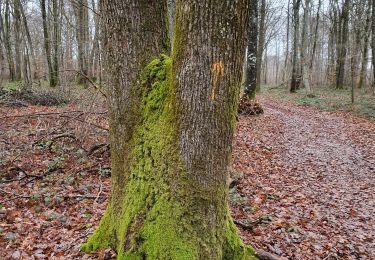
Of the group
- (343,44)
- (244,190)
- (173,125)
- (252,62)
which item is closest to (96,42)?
(252,62)

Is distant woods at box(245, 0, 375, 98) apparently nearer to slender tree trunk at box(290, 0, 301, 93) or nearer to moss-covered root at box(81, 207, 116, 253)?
slender tree trunk at box(290, 0, 301, 93)

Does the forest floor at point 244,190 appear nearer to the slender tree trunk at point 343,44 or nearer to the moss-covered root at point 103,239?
the moss-covered root at point 103,239

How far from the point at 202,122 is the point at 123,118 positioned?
92 centimetres

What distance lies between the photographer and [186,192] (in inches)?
114

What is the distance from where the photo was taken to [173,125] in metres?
2.93

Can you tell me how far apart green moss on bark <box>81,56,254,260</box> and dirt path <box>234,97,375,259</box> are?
1597mm

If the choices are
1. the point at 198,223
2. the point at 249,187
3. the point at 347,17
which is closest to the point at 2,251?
the point at 198,223

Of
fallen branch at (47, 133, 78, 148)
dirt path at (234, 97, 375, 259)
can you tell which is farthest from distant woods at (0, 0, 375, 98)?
dirt path at (234, 97, 375, 259)

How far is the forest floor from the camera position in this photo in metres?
4.38

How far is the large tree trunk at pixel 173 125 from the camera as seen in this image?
2691mm

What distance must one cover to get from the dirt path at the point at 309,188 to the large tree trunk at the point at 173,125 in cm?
152

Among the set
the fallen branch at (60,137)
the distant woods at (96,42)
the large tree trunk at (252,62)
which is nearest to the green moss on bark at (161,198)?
the fallen branch at (60,137)

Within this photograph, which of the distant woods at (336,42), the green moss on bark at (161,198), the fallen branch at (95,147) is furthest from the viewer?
the distant woods at (336,42)

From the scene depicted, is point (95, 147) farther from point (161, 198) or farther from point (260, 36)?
point (260, 36)
